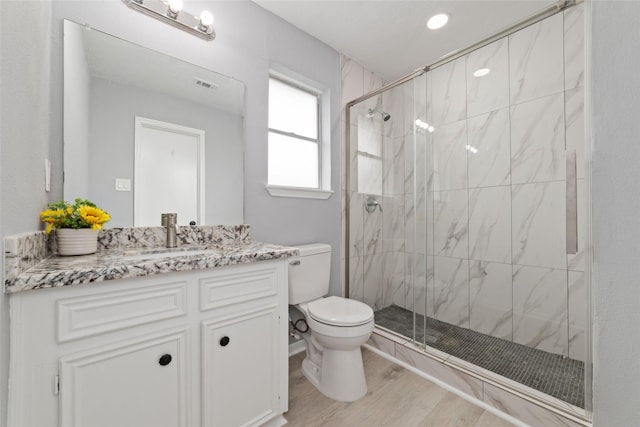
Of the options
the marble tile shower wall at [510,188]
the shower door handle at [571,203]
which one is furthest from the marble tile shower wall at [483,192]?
the shower door handle at [571,203]

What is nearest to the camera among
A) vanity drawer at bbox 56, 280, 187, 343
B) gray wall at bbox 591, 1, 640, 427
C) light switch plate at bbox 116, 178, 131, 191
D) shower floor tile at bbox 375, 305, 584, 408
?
gray wall at bbox 591, 1, 640, 427

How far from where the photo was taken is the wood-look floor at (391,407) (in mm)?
1338

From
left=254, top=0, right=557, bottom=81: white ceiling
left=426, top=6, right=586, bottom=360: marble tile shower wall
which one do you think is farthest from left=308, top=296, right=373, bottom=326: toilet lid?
left=254, top=0, right=557, bottom=81: white ceiling

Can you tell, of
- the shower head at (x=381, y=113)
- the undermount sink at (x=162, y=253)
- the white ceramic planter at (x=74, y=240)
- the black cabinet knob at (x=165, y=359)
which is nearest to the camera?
the black cabinet knob at (x=165, y=359)

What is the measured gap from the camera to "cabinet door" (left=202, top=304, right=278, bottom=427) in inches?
41.4

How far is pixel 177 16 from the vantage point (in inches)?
55.6

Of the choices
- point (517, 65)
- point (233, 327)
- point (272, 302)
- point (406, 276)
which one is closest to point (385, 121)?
point (517, 65)

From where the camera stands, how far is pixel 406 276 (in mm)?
2295

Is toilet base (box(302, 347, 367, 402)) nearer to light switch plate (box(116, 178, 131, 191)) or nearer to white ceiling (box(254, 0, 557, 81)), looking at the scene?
light switch plate (box(116, 178, 131, 191))

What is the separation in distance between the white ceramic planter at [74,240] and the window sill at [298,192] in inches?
38.8

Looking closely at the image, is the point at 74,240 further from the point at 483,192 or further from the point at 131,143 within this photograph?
the point at 483,192

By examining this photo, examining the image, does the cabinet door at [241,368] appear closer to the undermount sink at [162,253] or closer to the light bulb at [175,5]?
the undermount sink at [162,253]

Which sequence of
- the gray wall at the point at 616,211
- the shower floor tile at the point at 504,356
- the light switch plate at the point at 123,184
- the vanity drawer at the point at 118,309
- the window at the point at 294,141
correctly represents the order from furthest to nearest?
1. the window at the point at 294,141
2. the shower floor tile at the point at 504,356
3. the light switch plate at the point at 123,184
4. the vanity drawer at the point at 118,309
5. the gray wall at the point at 616,211

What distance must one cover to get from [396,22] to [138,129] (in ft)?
6.15
